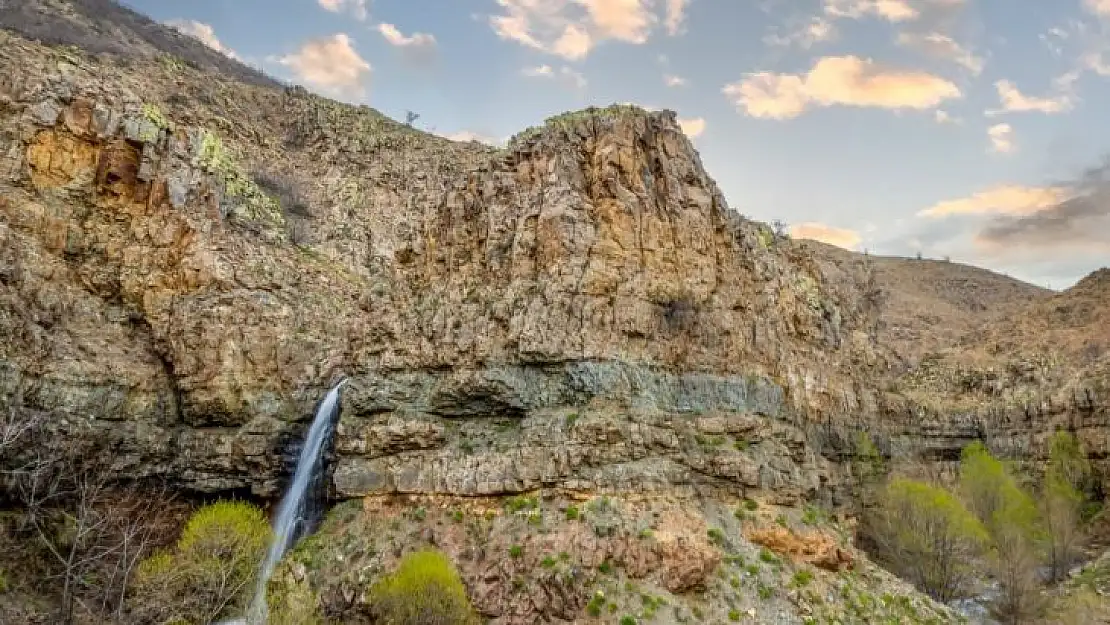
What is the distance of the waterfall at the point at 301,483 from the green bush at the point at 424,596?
31.8 feet

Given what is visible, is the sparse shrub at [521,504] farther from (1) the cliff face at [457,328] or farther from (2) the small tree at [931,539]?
(2) the small tree at [931,539]

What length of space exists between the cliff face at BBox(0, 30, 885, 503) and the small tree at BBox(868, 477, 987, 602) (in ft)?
25.4

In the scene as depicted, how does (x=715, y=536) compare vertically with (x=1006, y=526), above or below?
above

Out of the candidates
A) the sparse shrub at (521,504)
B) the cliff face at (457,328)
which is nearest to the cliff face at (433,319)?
the cliff face at (457,328)

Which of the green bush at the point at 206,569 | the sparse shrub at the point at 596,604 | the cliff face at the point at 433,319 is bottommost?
the green bush at the point at 206,569

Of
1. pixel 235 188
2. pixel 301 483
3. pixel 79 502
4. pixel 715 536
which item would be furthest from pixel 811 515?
pixel 235 188

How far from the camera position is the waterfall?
3756 cm

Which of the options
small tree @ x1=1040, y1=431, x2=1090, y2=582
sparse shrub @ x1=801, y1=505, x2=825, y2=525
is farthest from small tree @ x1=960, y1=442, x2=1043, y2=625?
sparse shrub @ x1=801, y1=505, x2=825, y2=525

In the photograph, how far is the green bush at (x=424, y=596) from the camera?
2731 cm

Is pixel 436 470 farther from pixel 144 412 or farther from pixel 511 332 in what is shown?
pixel 144 412

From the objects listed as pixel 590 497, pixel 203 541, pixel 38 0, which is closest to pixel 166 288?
pixel 203 541

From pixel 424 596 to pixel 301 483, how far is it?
15.9 m

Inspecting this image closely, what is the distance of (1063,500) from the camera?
165 ft

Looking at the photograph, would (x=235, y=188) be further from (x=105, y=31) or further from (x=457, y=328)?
(x=105, y=31)
